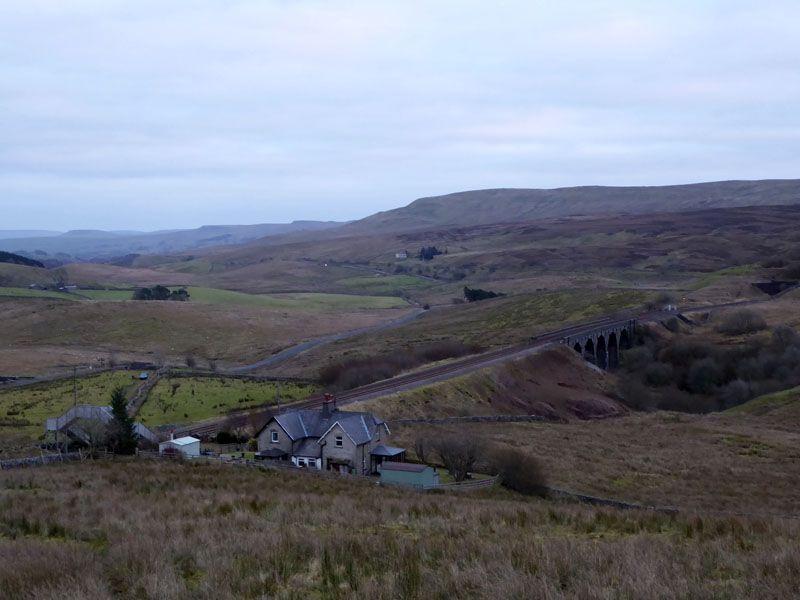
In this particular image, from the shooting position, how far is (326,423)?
118 feet

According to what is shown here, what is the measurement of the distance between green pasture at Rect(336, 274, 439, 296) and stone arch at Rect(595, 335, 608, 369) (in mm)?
91569

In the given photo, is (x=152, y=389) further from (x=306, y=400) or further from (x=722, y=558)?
(x=722, y=558)

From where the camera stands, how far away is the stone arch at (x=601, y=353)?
269 ft

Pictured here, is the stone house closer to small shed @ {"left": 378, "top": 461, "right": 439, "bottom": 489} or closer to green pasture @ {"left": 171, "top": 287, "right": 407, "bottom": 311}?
small shed @ {"left": 378, "top": 461, "right": 439, "bottom": 489}

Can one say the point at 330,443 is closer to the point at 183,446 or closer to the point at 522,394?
the point at 183,446

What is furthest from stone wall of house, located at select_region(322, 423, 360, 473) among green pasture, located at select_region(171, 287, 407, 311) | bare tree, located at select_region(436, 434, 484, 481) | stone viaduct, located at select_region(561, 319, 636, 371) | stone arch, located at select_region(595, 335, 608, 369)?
green pasture, located at select_region(171, 287, 407, 311)

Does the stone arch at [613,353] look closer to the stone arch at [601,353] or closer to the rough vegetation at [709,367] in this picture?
the stone arch at [601,353]

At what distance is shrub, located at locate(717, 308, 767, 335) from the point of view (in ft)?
275

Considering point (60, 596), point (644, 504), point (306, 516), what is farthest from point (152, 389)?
point (60, 596)

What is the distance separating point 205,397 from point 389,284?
13091 centimetres

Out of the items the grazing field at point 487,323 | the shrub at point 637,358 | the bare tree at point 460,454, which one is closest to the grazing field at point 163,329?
the grazing field at point 487,323

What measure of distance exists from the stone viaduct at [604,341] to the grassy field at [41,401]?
43.1 metres

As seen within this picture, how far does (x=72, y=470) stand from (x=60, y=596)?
17.4 metres

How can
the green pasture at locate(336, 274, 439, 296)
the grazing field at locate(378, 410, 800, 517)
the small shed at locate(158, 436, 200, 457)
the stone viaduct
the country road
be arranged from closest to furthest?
the grazing field at locate(378, 410, 800, 517), the small shed at locate(158, 436, 200, 457), the country road, the stone viaduct, the green pasture at locate(336, 274, 439, 296)
